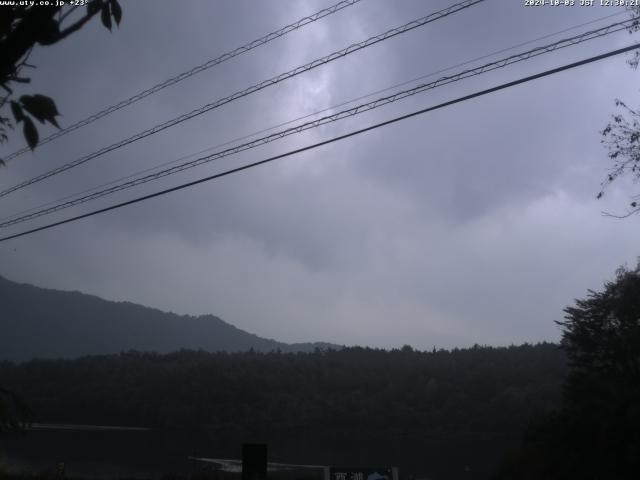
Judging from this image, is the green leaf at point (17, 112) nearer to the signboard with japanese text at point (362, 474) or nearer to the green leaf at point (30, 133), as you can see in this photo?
the green leaf at point (30, 133)

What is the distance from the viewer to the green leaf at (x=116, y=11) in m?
3.46

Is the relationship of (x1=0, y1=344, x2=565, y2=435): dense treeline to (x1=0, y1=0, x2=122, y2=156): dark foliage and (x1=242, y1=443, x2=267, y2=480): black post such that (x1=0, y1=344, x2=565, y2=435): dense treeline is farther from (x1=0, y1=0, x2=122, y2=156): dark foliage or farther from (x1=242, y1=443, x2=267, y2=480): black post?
(x1=0, y1=0, x2=122, y2=156): dark foliage

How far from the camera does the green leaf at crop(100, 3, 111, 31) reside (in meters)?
3.47

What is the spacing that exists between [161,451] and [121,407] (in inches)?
1944

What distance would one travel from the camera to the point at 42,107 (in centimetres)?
308

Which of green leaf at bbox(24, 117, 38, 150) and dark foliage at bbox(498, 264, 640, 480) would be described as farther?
dark foliage at bbox(498, 264, 640, 480)

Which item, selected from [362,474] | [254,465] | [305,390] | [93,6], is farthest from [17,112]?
[305,390]

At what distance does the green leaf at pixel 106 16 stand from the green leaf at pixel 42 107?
646mm

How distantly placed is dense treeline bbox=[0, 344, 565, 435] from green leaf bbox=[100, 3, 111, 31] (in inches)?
3906

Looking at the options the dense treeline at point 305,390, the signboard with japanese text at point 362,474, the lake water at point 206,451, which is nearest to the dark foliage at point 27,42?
the signboard with japanese text at point 362,474

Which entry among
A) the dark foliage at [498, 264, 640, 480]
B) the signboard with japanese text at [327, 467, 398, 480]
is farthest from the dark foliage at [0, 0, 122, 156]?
the dark foliage at [498, 264, 640, 480]

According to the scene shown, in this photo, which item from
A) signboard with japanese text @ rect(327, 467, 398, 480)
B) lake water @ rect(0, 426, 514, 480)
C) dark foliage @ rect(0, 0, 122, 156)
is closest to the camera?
dark foliage @ rect(0, 0, 122, 156)

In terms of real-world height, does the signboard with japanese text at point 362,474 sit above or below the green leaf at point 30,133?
below

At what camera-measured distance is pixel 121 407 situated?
393ft
